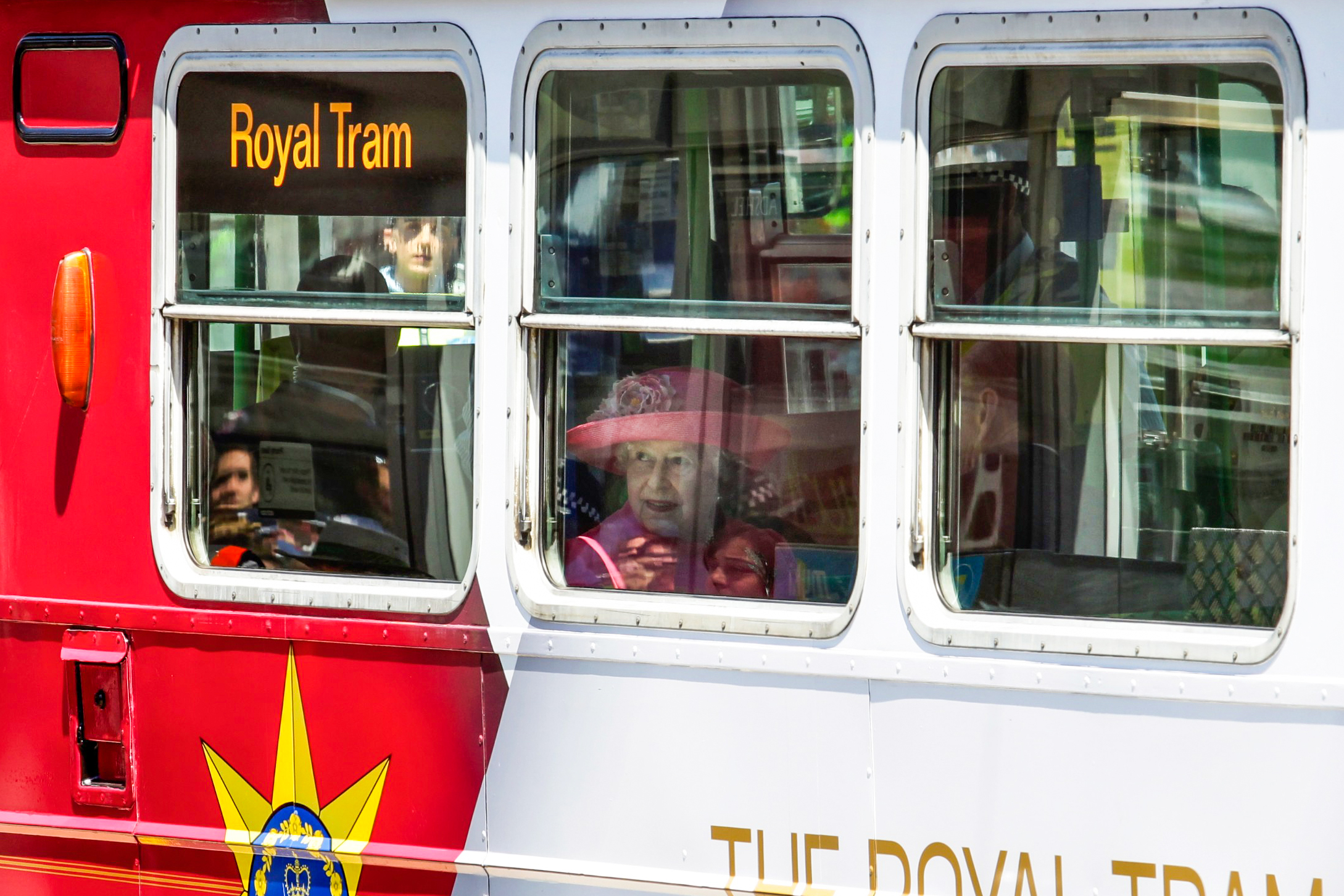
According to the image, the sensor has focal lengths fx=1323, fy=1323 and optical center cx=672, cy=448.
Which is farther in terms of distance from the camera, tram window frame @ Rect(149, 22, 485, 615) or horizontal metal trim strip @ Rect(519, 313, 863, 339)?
tram window frame @ Rect(149, 22, 485, 615)

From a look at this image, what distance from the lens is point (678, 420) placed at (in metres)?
2.48

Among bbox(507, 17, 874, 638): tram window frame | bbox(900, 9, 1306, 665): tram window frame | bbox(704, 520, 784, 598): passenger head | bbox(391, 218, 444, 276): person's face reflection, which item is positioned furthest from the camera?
bbox(391, 218, 444, 276): person's face reflection

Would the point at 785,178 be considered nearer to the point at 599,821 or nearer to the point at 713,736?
the point at 713,736

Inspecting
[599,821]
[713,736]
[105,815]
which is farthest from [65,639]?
[713,736]

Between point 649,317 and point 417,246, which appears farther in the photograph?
point 417,246

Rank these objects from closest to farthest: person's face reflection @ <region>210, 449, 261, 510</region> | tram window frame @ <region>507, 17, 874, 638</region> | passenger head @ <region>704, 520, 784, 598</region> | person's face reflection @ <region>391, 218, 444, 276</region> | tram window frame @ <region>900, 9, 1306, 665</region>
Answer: tram window frame @ <region>900, 9, 1306, 665</region>, tram window frame @ <region>507, 17, 874, 638</region>, passenger head @ <region>704, 520, 784, 598</region>, person's face reflection @ <region>391, 218, 444, 276</region>, person's face reflection @ <region>210, 449, 261, 510</region>

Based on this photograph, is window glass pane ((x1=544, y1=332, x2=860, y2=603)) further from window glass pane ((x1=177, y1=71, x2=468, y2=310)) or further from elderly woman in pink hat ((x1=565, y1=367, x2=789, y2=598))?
window glass pane ((x1=177, y1=71, x2=468, y2=310))

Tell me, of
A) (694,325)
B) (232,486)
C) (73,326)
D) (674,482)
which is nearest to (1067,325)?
(694,325)

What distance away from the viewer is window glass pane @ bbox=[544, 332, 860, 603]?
2.37 m

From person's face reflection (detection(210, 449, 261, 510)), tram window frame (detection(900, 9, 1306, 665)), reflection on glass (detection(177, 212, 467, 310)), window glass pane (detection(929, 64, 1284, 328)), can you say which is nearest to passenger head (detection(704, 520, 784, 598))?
tram window frame (detection(900, 9, 1306, 665))

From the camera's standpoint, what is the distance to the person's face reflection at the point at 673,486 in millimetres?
2465

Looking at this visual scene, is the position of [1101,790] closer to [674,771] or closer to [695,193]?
[674,771]

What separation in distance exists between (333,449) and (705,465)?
75 cm

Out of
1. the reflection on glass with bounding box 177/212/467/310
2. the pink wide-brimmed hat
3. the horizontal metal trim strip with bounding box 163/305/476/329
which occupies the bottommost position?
the pink wide-brimmed hat
